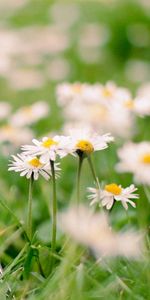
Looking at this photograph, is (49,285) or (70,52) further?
(70,52)

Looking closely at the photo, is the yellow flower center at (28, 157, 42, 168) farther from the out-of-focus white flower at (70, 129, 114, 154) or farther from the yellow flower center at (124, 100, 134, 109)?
the yellow flower center at (124, 100, 134, 109)

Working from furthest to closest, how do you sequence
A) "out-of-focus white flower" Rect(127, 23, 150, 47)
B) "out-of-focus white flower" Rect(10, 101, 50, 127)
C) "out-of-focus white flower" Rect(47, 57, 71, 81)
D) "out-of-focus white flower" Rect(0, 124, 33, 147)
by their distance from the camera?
"out-of-focus white flower" Rect(127, 23, 150, 47)
"out-of-focus white flower" Rect(47, 57, 71, 81)
"out-of-focus white flower" Rect(10, 101, 50, 127)
"out-of-focus white flower" Rect(0, 124, 33, 147)

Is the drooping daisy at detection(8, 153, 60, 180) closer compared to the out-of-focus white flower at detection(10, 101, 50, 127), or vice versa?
the drooping daisy at detection(8, 153, 60, 180)

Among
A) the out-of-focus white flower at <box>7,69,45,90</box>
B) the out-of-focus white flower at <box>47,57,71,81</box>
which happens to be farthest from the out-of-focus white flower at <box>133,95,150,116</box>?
the out-of-focus white flower at <box>47,57,71,81</box>

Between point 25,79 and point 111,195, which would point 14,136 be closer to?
point 111,195

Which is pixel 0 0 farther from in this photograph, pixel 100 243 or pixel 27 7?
pixel 100 243

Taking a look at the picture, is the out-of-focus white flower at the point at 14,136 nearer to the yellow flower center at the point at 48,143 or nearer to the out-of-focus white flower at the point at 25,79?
the yellow flower center at the point at 48,143

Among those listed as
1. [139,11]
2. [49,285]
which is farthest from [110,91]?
[139,11]
